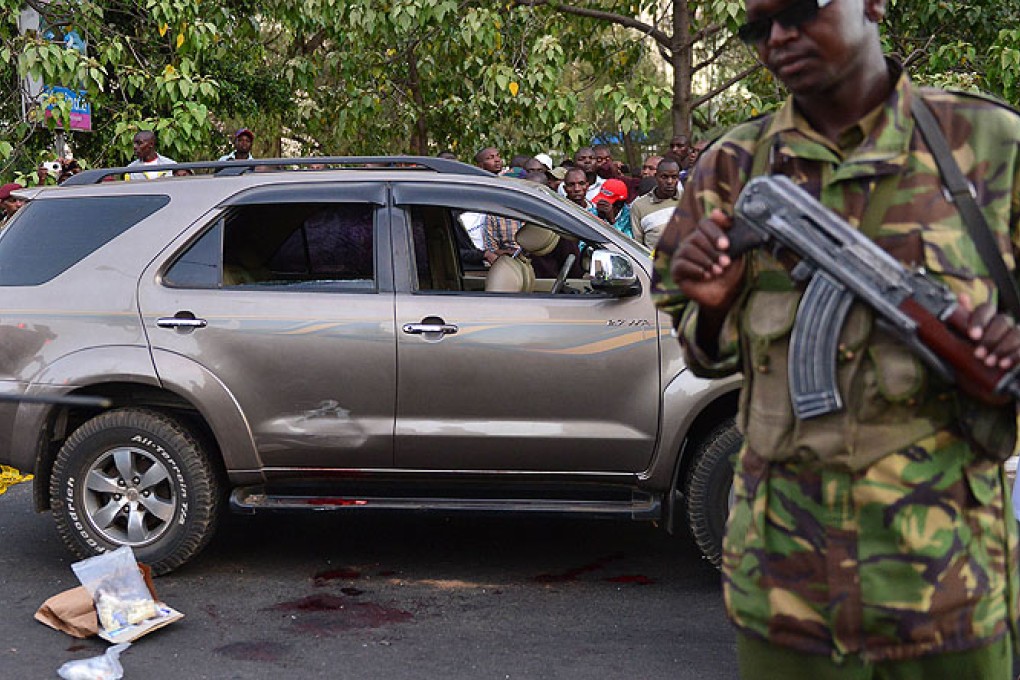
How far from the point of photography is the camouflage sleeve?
2.47 m

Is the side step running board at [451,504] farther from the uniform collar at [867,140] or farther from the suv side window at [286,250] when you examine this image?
the uniform collar at [867,140]

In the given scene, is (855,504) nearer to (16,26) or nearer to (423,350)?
(423,350)

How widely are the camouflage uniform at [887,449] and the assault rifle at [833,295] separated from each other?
33mm

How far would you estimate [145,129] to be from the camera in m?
12.6

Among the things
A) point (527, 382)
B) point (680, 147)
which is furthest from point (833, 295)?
point (680, 147)

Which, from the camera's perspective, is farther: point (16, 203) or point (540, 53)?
point (540, 53)

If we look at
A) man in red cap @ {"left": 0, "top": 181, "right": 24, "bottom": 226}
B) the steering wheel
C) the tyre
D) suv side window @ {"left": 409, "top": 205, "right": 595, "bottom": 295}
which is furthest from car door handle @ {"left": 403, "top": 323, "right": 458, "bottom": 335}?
man in red cap @ {"left": 0, "top": 181, "right": 24, "bottom": 226}

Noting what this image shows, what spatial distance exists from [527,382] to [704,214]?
3485 millimetres

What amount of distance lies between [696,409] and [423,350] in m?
1.15

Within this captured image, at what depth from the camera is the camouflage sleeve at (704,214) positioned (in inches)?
97.3

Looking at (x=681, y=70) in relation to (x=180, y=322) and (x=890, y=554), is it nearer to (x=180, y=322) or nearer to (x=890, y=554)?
(x=180, y=322)

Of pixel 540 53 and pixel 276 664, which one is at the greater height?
pixel 540 53

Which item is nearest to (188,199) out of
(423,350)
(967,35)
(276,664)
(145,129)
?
(423,350)

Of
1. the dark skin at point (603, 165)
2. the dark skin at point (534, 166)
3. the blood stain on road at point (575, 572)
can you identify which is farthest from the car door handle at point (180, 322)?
the dark skin at point (603, 165)
